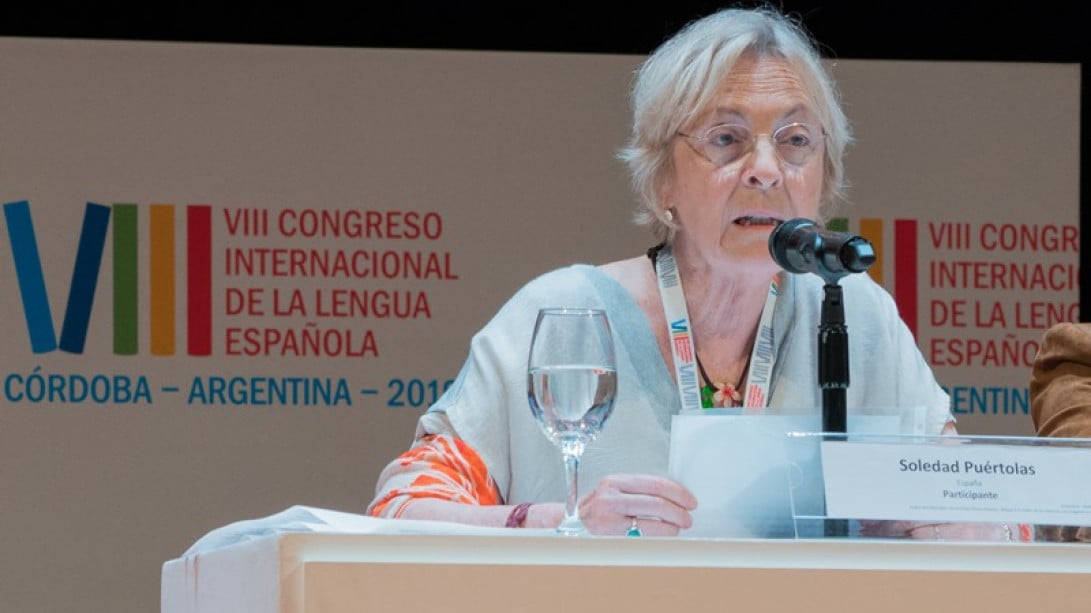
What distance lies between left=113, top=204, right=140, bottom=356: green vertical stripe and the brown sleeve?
2.80m

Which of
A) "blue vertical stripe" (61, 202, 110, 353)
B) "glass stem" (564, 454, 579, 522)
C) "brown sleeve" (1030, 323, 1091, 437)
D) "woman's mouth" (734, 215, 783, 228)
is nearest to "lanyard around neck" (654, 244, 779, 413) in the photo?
"woman's mouth" (734, 215, 783, 228)

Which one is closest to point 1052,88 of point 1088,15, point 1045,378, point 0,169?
point 1088,15

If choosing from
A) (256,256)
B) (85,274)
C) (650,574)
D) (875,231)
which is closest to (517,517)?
(650,574)

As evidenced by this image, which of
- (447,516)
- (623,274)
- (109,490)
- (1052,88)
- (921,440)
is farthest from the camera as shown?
(1052,88)

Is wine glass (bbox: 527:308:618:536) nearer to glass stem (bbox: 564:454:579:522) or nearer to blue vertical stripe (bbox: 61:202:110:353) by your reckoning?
A: glass stem (bbox: 564:454:579:522)

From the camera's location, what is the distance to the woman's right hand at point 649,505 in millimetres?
1499

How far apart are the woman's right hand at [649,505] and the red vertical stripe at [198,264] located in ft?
10.5

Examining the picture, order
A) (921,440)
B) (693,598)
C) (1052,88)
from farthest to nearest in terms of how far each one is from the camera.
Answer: (1052,88)
(921,440)
(693,598)

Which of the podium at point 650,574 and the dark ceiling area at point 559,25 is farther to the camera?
the dark ceiling area at point 559,25

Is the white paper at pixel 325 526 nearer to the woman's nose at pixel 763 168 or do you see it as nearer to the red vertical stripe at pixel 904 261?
the woman's nose at pixel 763 168

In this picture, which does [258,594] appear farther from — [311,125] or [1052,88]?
[1052,88]

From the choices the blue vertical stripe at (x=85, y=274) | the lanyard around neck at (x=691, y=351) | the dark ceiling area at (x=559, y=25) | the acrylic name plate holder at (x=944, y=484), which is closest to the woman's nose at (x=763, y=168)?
the lanyard around neck at (x=691, y=351)

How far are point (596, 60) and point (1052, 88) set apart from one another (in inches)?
52.5

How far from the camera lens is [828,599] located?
110 centimetres
